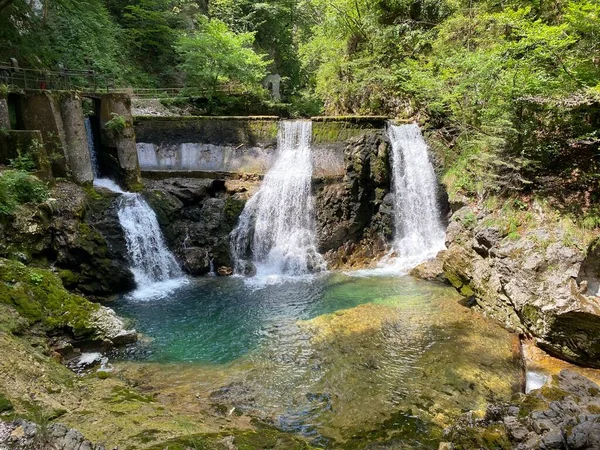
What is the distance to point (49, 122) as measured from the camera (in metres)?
12.7

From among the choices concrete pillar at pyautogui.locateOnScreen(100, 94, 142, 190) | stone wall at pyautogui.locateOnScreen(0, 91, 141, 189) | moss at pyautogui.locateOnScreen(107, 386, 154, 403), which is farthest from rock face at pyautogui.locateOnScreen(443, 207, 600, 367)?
stone wall at pyautogui.locateOnScreen(0, 91, 141, 189)

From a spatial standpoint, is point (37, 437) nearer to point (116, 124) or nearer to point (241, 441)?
point (241, 441)

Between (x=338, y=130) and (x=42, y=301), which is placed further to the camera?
(x=338, y=130)

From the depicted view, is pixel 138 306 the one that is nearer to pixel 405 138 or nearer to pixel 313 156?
pixel 313 156

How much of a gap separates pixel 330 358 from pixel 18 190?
9205 mm

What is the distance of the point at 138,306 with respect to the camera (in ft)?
37.2

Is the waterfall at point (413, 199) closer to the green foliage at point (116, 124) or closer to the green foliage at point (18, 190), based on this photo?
the green foliage at point (116, 124)

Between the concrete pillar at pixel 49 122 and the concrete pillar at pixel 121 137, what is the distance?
6.34 ft

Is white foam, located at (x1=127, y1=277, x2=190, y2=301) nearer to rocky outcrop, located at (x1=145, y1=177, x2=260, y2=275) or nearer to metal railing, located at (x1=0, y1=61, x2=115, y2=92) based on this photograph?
rocky outcrop, located at (x1=145, y1=177, x2=260, y2=275)

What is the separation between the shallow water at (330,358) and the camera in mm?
6621

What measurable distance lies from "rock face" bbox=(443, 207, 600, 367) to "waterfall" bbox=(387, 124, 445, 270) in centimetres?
319

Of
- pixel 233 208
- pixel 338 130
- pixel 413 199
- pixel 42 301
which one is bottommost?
pixel 42 301

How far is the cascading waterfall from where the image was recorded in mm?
Answer: 12859

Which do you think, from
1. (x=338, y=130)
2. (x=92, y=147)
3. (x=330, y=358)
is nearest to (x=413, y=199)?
(x=338, y=130)
